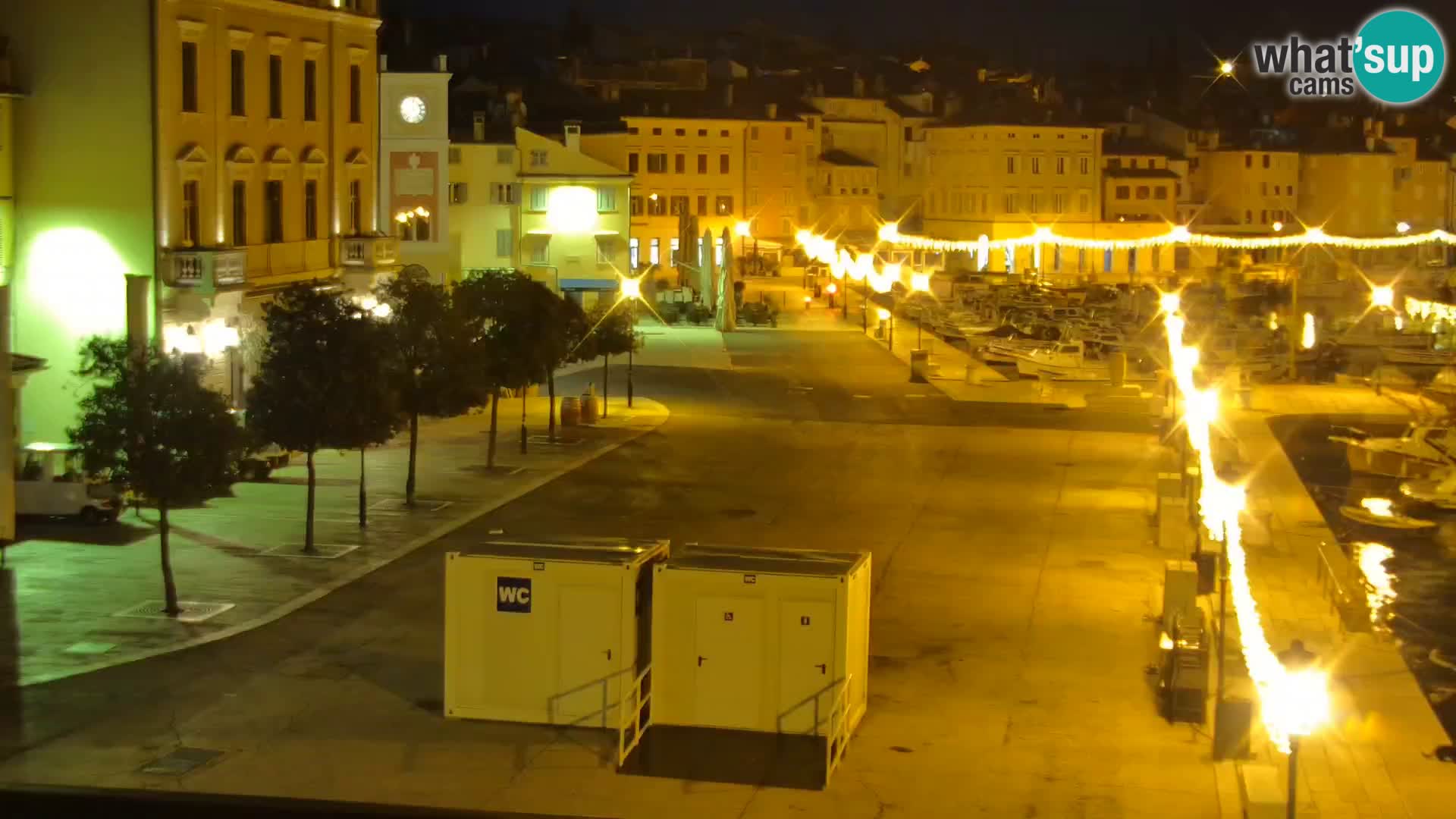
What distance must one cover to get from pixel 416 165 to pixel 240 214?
23086mm

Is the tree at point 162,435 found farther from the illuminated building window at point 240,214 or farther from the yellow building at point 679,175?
the yellow building at point 679,175

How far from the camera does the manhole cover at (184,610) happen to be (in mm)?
20234

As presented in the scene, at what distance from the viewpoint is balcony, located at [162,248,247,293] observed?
30.8m

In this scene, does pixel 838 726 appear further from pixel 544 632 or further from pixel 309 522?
pixel 309 522

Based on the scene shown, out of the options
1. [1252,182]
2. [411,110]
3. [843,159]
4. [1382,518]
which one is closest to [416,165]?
[411,110]

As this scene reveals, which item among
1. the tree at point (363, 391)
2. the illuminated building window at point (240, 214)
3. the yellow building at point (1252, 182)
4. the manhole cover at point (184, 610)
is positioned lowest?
the manhole cover at point (184, 610)

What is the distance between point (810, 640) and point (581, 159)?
5981cm

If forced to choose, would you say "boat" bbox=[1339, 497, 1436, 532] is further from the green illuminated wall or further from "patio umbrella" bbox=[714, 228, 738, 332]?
"patio umbrella" bbox=[714, 228, 738, 332]

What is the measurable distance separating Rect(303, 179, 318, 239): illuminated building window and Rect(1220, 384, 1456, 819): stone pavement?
1781 centimetres

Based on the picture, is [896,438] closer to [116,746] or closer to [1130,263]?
[116,746]

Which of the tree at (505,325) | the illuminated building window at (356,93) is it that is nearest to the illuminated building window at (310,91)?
the illuminated building window at (356,93)

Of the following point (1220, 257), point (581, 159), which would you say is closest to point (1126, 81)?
point (1220, 257)

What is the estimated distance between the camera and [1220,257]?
117188mm

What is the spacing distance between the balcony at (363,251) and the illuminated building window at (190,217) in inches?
235
